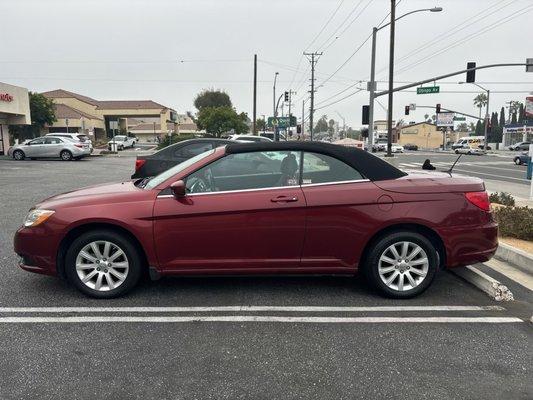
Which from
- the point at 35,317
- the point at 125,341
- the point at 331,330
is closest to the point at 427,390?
the point at 331,330

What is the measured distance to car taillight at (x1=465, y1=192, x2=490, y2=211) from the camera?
4652mm

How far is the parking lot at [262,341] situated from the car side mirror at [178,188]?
107 centimetres

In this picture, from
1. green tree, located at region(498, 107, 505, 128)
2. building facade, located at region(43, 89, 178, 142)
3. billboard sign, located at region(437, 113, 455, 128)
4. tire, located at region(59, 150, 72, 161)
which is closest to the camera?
tire, located at region(59, 150, 72, 161)

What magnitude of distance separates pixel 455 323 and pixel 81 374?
3.09 meters

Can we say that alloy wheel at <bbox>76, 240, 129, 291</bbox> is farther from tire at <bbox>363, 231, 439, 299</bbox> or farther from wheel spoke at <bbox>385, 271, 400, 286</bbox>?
wheel spoke at <bbox>385, 271, 400, 286</bbox>

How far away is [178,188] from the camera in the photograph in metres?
4.38

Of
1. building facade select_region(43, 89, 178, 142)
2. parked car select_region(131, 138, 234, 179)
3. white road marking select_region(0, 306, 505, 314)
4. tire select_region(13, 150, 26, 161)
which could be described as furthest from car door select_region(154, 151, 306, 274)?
building facade select_region(43, 89, 178, 142)

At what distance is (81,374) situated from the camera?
3.23 m

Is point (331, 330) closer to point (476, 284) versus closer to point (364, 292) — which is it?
point (364, 292)

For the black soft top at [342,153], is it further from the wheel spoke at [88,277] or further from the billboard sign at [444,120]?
the billboard sign at [444,120]

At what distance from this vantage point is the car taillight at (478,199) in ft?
15.3

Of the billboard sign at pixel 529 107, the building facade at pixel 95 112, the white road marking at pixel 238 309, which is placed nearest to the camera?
the white road marking at pixel 238 309

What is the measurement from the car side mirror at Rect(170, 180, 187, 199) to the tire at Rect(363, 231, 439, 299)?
1920 millimetres

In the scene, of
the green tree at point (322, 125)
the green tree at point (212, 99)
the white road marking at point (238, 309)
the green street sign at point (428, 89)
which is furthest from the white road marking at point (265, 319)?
the green tree at point (322, 125)
